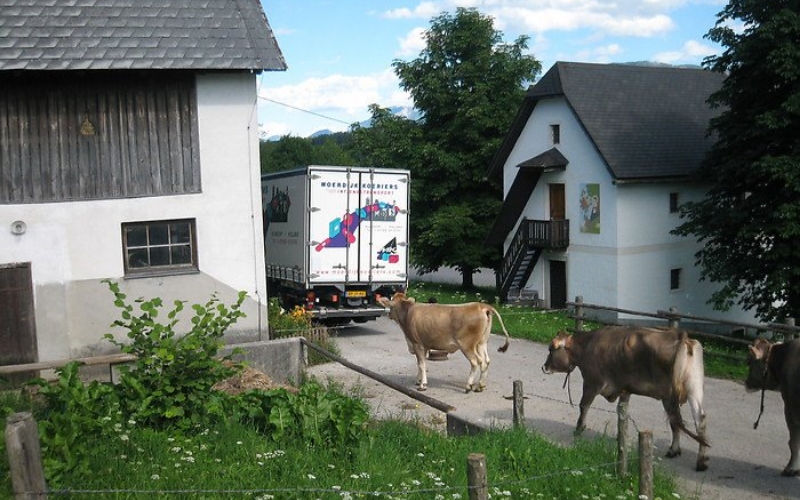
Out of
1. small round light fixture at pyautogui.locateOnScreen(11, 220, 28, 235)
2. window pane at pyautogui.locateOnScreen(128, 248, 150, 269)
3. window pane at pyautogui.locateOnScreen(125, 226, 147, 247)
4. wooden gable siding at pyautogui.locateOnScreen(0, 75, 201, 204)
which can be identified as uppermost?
wooden gable siding at pyautogui.locateOnScreen(0, 75, 201, 204)

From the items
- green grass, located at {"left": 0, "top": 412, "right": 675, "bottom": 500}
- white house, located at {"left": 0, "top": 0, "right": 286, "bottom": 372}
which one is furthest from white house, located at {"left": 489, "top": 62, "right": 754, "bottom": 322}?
green grass, located at {"left": 0, "top": 412, "right": 675, "bottom": 500}

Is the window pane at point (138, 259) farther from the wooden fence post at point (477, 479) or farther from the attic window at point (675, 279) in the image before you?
the attic window at point (675, 279)

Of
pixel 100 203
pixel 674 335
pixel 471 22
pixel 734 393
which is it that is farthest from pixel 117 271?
pixel 471 22

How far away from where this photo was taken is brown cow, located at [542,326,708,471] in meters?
9.79

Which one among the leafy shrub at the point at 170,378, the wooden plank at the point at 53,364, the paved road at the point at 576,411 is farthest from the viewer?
the wooden plank at the point at 53,364

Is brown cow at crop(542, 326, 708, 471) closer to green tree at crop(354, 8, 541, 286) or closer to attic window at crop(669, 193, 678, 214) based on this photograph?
attic window at crop(669, 193, 678, 214)

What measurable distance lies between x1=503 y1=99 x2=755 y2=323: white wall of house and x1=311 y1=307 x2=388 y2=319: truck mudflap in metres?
12.3

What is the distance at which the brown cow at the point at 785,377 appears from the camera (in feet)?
30.6

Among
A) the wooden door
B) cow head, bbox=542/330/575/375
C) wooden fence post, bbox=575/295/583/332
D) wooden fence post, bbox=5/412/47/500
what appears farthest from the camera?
the wooden door

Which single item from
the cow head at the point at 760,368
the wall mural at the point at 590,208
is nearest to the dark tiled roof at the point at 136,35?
the cow head at the point at 760,368

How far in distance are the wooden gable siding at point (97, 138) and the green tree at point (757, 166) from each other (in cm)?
1472

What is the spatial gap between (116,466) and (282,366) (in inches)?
309

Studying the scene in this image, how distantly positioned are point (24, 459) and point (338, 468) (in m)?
2.91

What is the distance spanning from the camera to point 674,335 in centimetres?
999
